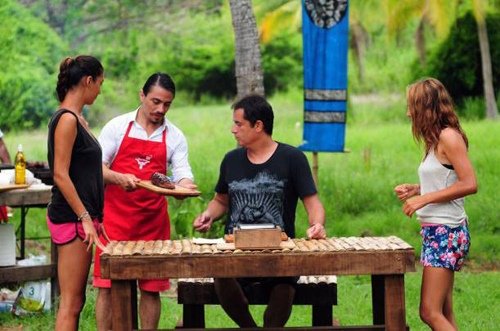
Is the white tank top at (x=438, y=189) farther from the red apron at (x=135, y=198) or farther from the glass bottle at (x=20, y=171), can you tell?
the glass bottle at (x=20, y=171)

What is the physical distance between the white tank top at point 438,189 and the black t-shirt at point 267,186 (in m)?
0.69

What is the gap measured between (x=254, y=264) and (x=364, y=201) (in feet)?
28.3

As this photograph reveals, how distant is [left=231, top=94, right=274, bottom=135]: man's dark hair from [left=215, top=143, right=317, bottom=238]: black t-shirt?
162 millimetres

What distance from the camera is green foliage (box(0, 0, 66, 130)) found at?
2094 cm

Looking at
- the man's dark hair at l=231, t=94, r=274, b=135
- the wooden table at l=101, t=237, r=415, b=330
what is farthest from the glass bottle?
the wooden table at l=101, t=237, r=415, b=330

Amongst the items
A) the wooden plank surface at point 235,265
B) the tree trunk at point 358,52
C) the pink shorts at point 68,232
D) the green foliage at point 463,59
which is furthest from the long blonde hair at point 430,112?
the tree trunk at point 358,52

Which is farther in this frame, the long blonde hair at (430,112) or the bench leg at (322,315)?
the bench leg at (322,315)

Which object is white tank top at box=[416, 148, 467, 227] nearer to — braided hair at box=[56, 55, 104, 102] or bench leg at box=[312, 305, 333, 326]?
bench leg at box=[312, 305, 333, 326]

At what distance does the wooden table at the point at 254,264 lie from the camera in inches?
230

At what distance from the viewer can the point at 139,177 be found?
7000mm

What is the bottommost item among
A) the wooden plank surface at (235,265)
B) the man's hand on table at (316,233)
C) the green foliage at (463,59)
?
the wooden plank surface at (235,265)

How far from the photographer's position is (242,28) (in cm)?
1256

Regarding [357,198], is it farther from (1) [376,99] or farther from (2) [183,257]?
(1) [376,99]

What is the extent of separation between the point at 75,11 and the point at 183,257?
70.1 ft
